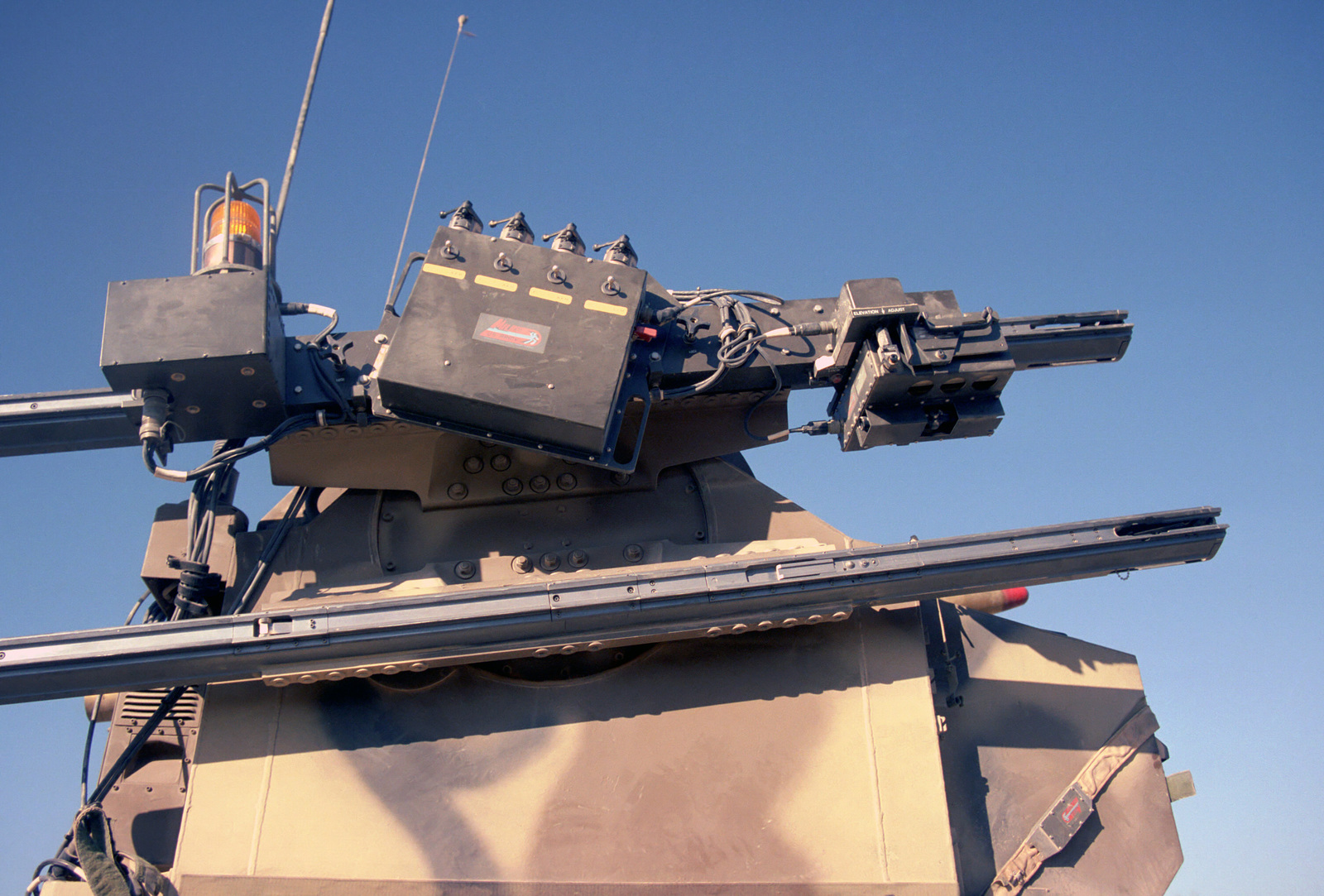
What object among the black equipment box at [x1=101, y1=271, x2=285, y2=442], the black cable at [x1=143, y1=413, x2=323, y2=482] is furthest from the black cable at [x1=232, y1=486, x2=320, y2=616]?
the black equipment box at [x1=101, y1=271, x2=285, y2=442]

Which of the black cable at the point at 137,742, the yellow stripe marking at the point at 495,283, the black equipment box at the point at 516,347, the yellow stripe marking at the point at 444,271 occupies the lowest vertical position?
the black cable at the point at 137,742

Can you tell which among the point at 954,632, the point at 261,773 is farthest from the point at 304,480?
the point at 954,632

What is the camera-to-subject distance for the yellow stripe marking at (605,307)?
6.41m

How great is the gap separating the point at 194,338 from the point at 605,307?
2314 millimetres

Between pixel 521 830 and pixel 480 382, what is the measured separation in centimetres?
245

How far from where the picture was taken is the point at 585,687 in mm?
6340

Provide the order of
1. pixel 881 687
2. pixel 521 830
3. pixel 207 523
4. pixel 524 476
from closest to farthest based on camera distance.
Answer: pixel 521 830, pixel 881 687, pixel 207 523, pixel 524 476

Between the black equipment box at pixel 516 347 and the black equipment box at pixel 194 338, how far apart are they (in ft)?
2.39

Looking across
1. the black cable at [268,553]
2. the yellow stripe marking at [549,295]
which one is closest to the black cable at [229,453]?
the black cable at [268,553]

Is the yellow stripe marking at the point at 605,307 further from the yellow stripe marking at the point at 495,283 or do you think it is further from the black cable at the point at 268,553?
the black cable at the point at 268,553

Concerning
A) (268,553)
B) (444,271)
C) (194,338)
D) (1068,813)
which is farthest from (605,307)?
(1068,813)

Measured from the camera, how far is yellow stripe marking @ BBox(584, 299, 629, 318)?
6410 mm

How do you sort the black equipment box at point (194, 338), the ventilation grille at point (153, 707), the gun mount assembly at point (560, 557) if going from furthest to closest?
the ventilation grille at point (153, 707)
the black equipment box at point (194, 338)
the gun mount assembly at point (560, 557)

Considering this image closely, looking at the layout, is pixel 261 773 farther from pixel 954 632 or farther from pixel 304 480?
pixel 954 632
